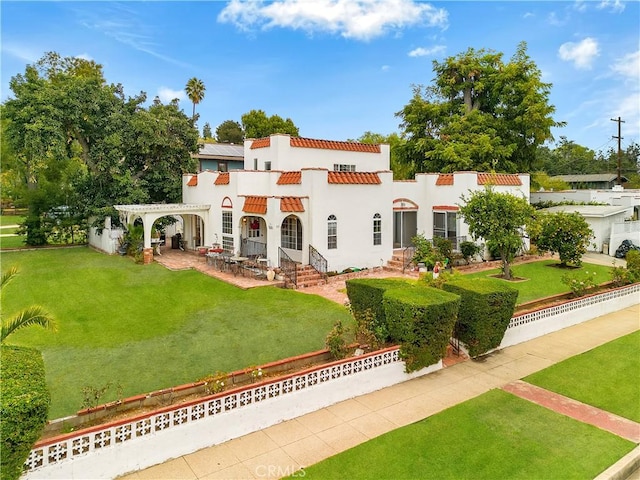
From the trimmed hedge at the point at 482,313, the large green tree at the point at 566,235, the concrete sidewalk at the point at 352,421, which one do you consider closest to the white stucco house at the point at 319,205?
the large green tree at the point at 566,235

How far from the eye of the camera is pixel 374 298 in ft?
36.4

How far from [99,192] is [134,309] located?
1637 centimetres

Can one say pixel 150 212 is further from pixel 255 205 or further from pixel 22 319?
pixel 22 319

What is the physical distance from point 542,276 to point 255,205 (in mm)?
14687

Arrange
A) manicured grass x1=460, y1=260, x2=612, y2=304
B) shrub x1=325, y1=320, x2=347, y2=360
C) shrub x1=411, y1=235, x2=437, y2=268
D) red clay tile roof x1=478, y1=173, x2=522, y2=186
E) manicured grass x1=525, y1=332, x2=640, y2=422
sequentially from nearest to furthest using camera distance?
manicured grass x1=525, y1=332, x2=640, y2=422, shrub x1=325, y1=320, x2=347, y2=360, manicured grass x1=460, y1=260, x2=612, y2=304, shrub x1=411, y1=235, x2=437, y2=268, red clay tile roof x1=478, y1=173, x2=522, y2=186

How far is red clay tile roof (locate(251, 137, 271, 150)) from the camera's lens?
24456 mm

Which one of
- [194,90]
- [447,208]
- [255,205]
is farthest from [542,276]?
[194,90]

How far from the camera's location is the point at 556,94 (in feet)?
102

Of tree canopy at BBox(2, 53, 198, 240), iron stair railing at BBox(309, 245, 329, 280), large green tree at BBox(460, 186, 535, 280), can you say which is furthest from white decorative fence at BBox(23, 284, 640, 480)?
tree canopy at BBox(2, 53, 198, 240)

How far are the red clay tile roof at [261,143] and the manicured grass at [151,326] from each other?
29.0 ft

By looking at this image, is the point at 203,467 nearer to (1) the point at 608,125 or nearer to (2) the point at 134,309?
(2) the point at 134,309

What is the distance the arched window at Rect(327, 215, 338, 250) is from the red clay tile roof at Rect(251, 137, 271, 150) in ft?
22.3

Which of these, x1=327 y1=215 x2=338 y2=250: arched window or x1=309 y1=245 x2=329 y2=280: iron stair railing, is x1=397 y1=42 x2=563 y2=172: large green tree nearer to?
x1=327 y1=215 x2=338 y2=250: arched window

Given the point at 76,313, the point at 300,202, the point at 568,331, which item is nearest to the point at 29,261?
the point at 76,313
